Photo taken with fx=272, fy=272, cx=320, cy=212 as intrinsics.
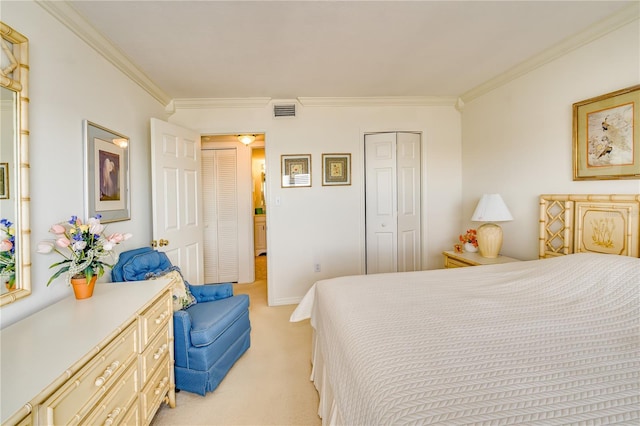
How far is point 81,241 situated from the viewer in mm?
1378

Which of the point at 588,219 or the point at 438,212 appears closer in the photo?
the point at 588,219

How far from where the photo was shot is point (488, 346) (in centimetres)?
102

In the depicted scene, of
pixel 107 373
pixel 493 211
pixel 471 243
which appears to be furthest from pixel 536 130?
pixel 107 373

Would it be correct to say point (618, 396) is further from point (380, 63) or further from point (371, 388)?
point (380, 63)

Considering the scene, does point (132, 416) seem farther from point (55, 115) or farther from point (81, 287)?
point (55, 115)

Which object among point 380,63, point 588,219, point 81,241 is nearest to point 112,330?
point 81,241

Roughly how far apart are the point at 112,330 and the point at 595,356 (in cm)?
181

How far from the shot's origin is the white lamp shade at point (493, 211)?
2.41m

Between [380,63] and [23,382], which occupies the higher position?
[380,63]

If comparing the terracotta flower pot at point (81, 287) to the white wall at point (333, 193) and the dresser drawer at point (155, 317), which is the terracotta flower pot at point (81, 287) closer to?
the dresser drawer at point (155, 317)

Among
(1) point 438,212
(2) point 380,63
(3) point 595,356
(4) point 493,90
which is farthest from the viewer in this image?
(1) point 438,212

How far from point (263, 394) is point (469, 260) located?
2.03m

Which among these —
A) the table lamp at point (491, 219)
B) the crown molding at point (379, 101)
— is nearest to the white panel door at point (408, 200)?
the crown molding at point (379, 101)

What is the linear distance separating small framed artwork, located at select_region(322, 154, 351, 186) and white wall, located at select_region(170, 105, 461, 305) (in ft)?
0.20
